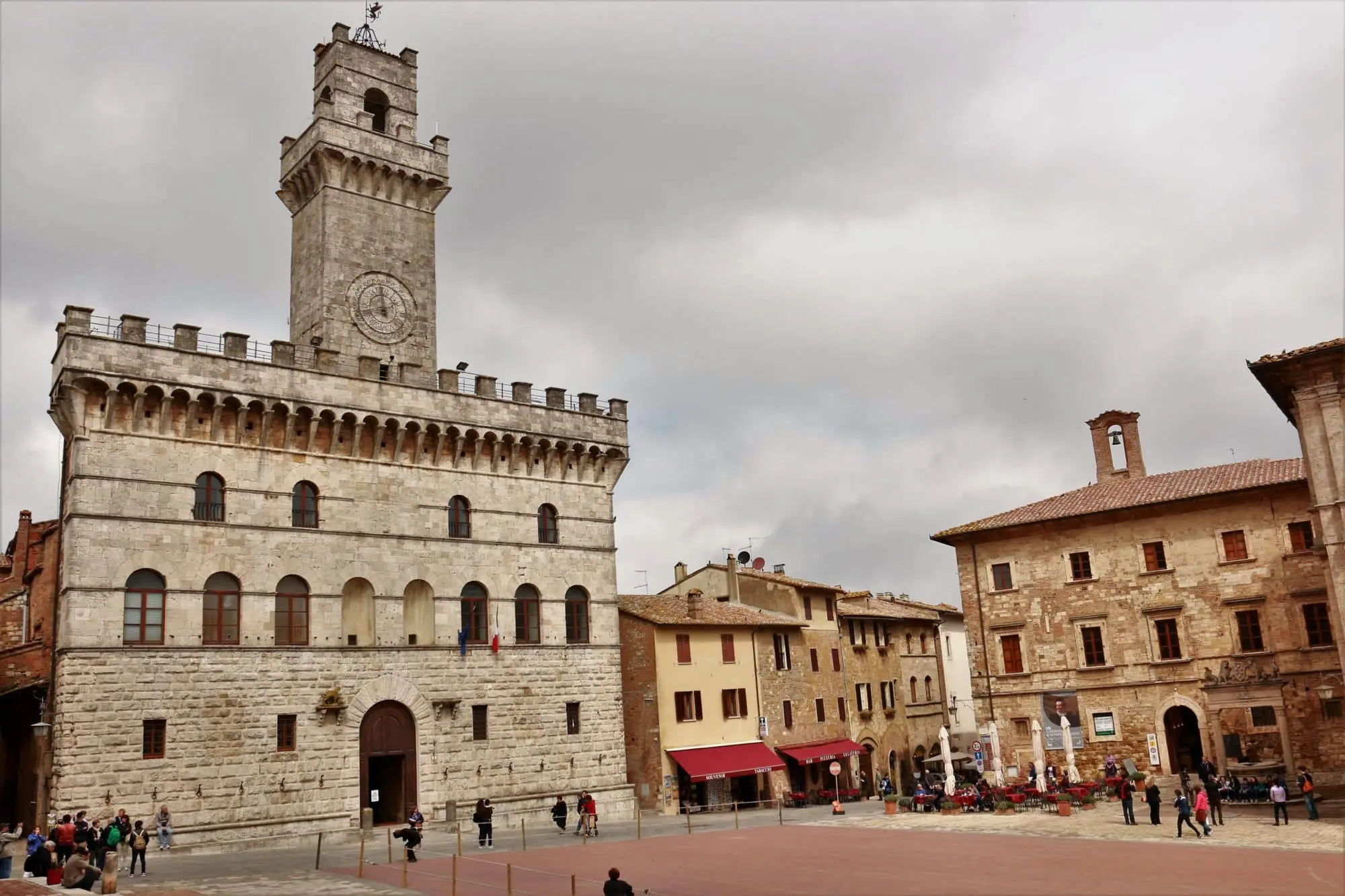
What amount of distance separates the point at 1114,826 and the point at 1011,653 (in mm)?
12750

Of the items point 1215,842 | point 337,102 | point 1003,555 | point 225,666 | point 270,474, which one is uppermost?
point 337,102

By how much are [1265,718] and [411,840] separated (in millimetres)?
26711

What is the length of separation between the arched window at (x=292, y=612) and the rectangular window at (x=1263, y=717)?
29.3 m

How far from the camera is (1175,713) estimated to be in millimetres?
35250

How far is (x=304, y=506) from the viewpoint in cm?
3047

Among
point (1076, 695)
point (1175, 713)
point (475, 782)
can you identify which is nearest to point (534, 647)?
point (475, 782)

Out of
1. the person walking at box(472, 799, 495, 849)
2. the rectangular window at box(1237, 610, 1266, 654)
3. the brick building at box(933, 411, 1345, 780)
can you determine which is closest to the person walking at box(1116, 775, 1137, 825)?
the brick building at box(933, 411, 1345, 780)

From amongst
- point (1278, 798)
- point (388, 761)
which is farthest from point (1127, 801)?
point (388, 761)

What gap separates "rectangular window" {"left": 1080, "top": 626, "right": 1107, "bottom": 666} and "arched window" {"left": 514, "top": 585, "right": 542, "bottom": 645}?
62.9 ft

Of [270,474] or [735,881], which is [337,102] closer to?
[270,474]

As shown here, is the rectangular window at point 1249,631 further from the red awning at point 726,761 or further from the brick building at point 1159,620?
the red awning at point 726,761

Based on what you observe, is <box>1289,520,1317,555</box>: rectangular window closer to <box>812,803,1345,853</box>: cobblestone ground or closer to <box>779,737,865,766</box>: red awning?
<box>812,803,1345,853</box>: cobblestone ground

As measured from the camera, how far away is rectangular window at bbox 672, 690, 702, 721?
38156 millimetres

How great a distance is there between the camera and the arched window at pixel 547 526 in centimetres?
3550
